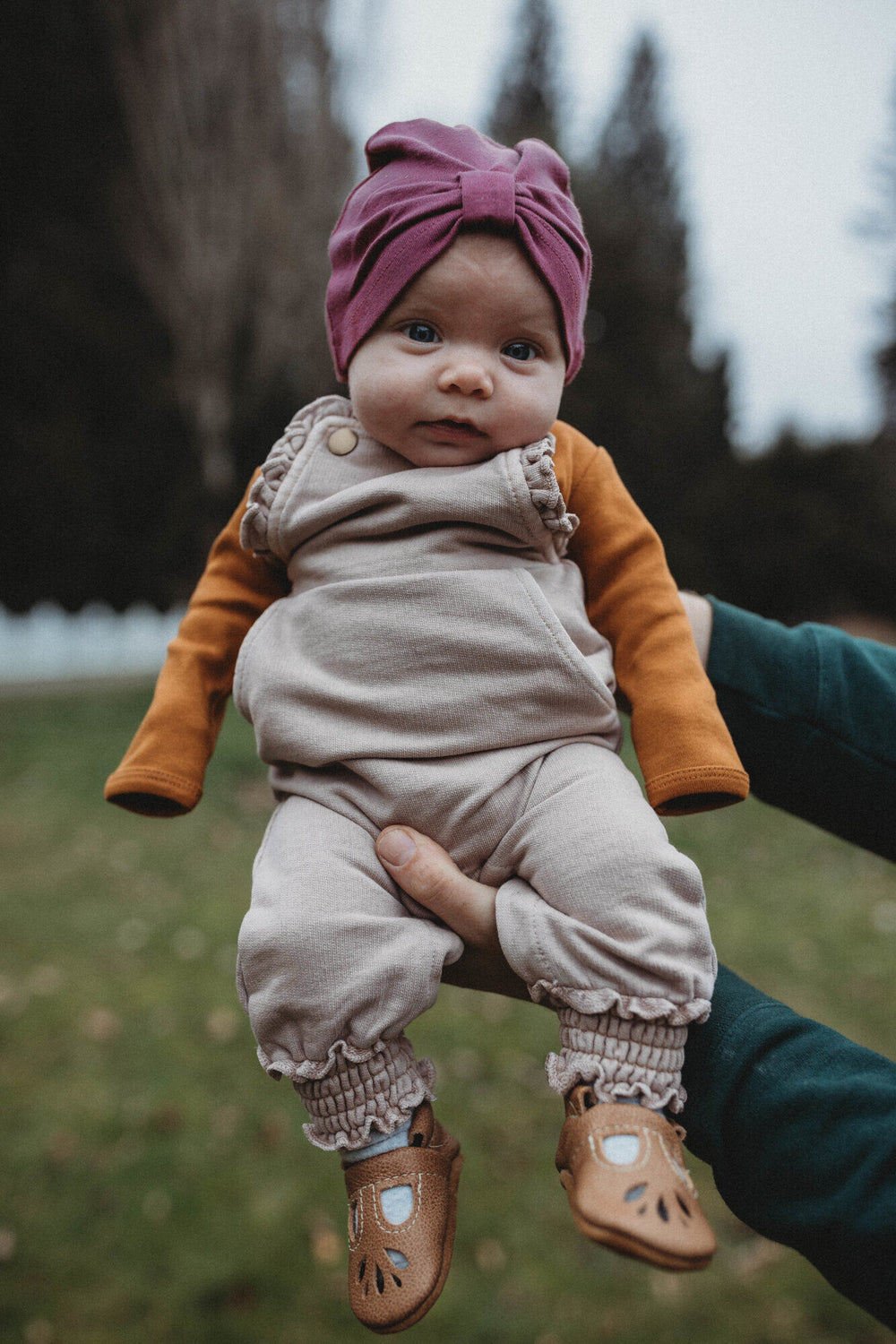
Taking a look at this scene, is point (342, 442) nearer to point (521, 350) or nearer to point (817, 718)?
point (521, 350)

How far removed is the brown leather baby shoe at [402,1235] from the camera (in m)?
1.26

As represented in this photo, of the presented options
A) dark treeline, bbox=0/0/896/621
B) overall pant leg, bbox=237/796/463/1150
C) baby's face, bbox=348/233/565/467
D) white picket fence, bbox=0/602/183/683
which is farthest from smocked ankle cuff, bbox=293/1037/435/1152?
white picket fence, bbox=0/602/183/683

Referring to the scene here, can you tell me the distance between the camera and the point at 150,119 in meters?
9.17

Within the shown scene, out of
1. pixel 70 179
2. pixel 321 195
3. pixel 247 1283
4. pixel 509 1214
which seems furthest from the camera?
pixel 70 179

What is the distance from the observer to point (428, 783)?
1.49 m

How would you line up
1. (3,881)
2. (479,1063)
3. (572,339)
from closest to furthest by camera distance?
(572,339), (479,1063), (3,881)

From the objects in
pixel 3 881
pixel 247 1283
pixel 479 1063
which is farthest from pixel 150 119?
pixel 247 1283

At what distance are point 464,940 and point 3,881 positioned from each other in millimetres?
5073

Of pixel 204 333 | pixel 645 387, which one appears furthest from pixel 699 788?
pixel 645 387

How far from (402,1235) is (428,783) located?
2.08 ft

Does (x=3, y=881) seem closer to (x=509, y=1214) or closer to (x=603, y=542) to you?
(x=509, y=1214)

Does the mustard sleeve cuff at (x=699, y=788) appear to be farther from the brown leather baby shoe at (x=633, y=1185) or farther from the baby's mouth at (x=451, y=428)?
the baby's mouth at (x=451, y=428)

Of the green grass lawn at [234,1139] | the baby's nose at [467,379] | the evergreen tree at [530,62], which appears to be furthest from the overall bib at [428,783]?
the evergreen tree at [530,62]

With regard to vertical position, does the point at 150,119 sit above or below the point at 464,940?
above
